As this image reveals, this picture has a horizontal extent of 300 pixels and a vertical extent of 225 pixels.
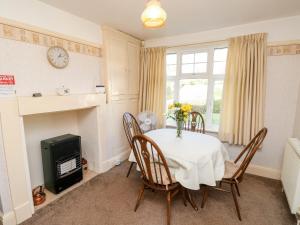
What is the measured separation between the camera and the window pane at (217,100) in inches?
115

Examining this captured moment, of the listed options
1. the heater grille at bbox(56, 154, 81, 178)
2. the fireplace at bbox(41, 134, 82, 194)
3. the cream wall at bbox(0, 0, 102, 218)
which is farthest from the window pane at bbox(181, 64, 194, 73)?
the heater grille at bbox(56, 154, 81, 178)

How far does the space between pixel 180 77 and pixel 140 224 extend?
8.17 feet

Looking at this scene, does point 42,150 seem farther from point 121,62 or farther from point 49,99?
point 121,62

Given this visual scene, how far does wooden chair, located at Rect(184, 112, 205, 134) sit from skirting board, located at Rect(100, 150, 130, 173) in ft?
4.24

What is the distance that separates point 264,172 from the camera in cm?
264

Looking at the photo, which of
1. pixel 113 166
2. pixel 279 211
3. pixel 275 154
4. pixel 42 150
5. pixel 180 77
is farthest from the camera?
pixel 180 77

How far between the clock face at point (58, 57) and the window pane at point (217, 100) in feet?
7.86

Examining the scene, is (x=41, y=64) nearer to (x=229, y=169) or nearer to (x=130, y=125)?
(x=130, y=125)

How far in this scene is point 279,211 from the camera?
1.89 m

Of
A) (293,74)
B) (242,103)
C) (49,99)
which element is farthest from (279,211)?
(49,99)

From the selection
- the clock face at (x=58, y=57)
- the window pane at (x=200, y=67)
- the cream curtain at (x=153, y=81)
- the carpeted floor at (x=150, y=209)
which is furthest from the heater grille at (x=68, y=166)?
the window pane at (x=200, y=67)

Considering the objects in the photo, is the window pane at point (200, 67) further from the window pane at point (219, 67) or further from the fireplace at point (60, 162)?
the fireplace at point (60, 162)

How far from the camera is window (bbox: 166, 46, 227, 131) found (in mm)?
2926

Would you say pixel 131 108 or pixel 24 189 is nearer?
pixel 24 189
